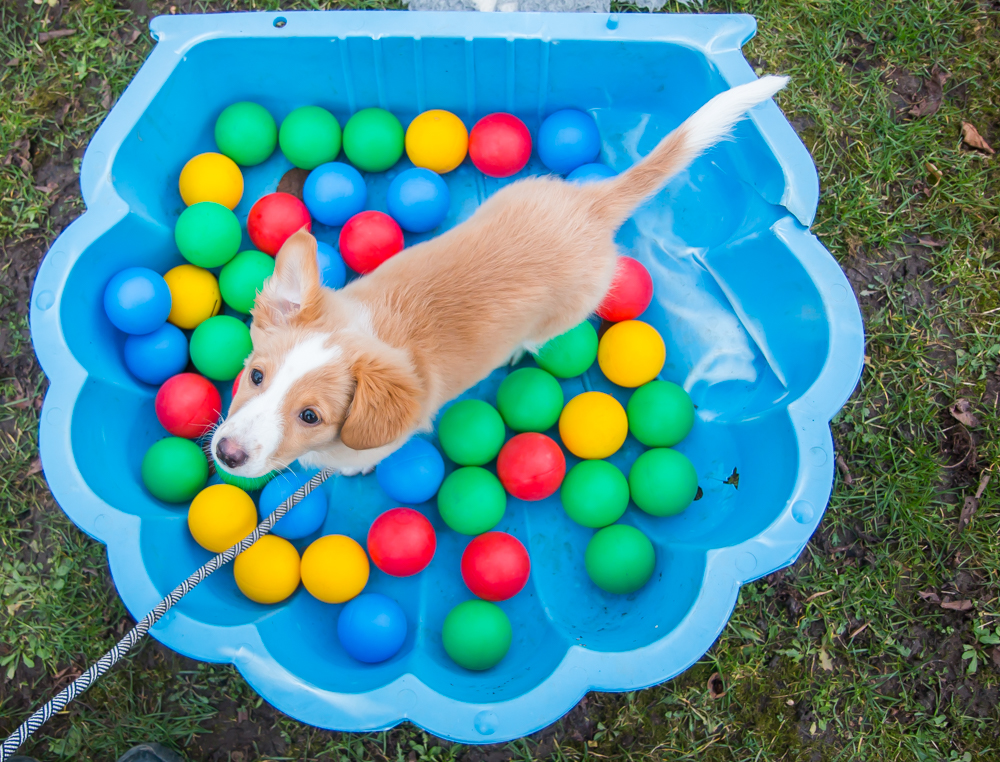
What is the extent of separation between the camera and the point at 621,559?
8.07 ft

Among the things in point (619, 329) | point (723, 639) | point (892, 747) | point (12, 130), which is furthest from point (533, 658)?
point (12, 130)

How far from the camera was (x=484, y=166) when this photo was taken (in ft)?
9.61

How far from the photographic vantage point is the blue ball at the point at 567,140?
289 centimetres

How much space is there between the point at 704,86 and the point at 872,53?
1160 mm

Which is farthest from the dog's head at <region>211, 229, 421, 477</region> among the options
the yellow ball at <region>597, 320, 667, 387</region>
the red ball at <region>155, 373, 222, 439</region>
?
the yellow ball at <region>597, 320, 667, 387</region>

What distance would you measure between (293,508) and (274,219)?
46.7 inches

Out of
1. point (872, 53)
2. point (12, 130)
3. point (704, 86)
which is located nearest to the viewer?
point (704, 86)

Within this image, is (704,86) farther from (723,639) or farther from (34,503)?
(34,503)

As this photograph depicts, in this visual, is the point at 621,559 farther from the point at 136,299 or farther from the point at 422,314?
the point at 136,299

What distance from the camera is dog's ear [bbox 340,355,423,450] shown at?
71.4 inches

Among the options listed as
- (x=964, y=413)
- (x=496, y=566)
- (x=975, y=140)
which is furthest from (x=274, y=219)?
(x=975, y=140)

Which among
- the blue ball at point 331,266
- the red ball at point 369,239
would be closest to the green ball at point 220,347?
the blue ball at point 331,266

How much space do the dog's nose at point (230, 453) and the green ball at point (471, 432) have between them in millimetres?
953

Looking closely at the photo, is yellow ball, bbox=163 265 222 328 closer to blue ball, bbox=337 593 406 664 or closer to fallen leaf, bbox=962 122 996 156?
blue ball, bbox=337 593 406 664
